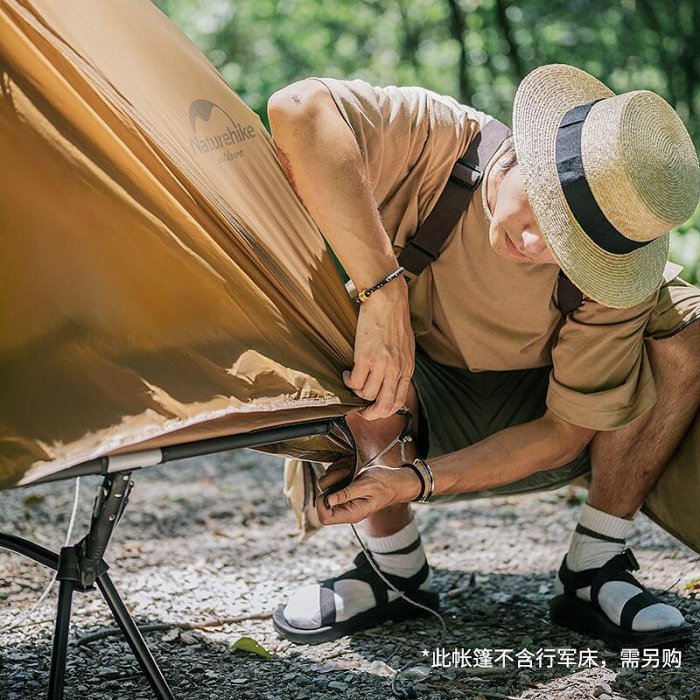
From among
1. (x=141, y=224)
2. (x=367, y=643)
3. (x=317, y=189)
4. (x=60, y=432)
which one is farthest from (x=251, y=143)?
(x=367, y=643)

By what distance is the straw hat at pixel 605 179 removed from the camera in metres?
2.00

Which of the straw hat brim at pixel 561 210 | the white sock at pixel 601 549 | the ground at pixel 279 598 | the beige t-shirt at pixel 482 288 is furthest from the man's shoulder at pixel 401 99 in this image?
the ground at pixel 279 598

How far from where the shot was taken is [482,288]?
2428mm

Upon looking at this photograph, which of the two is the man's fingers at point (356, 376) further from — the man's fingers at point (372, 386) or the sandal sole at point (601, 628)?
the sandal sole at point (601, 628)

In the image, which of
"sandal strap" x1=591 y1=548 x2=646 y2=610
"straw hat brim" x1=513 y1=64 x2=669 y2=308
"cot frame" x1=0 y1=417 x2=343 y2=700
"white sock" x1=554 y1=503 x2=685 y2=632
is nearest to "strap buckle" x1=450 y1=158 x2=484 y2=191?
"straw hat brim" x1=513 y1=64 x2=669 y2=308

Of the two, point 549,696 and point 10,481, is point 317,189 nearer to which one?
point 10,481

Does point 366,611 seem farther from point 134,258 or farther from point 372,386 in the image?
point 134,258

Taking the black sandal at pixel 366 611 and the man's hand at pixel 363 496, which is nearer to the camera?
the man's hand at pixel 363 496

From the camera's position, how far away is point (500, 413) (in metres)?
2.68

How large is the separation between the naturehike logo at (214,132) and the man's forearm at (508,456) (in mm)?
846

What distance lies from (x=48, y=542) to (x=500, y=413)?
60.9 inches

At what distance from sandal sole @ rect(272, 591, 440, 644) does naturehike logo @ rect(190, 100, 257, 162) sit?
1.18 metres

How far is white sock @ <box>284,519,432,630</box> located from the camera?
2.51 metres

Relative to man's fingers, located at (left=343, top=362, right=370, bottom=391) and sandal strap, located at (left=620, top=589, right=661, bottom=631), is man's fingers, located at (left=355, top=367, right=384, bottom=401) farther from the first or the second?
sandal strap, located at (left=620, top=589, right=661, bottom=631)
